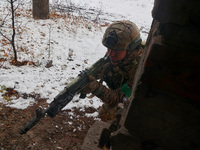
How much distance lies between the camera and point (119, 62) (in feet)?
7.41

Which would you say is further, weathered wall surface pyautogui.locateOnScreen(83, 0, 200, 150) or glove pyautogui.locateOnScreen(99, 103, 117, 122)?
glove pyautogui.locateOnScreen(99, 103, 117, 122)

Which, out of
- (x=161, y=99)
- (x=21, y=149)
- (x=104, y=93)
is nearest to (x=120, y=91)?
(x=104, y=93)

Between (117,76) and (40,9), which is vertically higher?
(40,9)

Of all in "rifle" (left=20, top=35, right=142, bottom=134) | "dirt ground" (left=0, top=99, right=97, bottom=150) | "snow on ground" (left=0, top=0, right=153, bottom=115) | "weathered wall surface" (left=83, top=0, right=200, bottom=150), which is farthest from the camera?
"snow on ground" (left=0, top=0, right=153, bottom=115)

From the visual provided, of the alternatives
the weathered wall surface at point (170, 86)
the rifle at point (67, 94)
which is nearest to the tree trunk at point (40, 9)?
the rifle at point (67, 94)

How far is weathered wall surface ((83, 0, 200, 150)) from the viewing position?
2.11 feet

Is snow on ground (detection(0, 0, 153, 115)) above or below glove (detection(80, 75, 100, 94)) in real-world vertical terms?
below

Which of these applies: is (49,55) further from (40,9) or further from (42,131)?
(40,9)

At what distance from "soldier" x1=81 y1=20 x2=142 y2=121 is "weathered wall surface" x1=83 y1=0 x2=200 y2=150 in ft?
4.42

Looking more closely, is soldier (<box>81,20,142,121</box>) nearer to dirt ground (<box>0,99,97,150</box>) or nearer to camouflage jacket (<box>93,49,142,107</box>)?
camouflage jacket (<box>93,49,142,107</box>)

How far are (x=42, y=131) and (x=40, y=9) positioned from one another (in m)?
5.88

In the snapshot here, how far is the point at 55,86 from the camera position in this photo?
404cm

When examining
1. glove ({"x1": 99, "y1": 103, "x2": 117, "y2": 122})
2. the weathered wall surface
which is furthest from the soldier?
the weathered wall surface

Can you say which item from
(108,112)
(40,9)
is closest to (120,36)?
(108,112)
